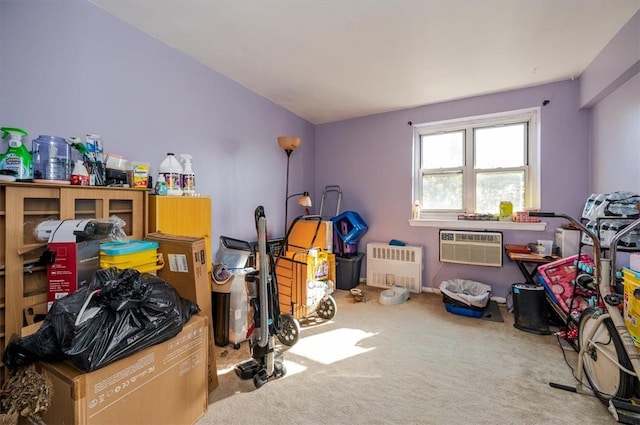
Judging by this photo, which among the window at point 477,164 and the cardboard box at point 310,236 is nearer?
the window at point 477,164

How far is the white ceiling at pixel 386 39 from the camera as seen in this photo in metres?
1.81

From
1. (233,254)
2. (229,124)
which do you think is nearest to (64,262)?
(233,254)

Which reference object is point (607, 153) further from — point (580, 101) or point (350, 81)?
point (350, 81)

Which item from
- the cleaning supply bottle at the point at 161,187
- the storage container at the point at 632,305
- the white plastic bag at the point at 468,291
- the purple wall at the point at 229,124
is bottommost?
the white plastic bag at the point at 468,291

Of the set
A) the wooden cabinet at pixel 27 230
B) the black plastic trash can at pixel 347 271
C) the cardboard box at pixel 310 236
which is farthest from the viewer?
the black plastic trash can at pixel 347 271

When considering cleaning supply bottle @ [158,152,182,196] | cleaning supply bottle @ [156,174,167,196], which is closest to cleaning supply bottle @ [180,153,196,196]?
cleaning supply bottle @ [158,152,182,196]

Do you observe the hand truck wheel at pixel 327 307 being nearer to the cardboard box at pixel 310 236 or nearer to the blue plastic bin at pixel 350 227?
the cardboard box at pixel 310 236

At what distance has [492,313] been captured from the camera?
9.21 ft

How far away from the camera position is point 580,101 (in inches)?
109

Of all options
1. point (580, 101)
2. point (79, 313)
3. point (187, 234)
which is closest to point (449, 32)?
point (580, 101)

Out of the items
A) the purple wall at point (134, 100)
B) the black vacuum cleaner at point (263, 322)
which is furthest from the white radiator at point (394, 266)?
the black vacuum cleaner at point (263, 322)

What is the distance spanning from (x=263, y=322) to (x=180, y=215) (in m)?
1.03

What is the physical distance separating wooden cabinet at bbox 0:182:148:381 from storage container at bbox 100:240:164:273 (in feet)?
0.91

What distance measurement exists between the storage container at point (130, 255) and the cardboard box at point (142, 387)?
0.46m
